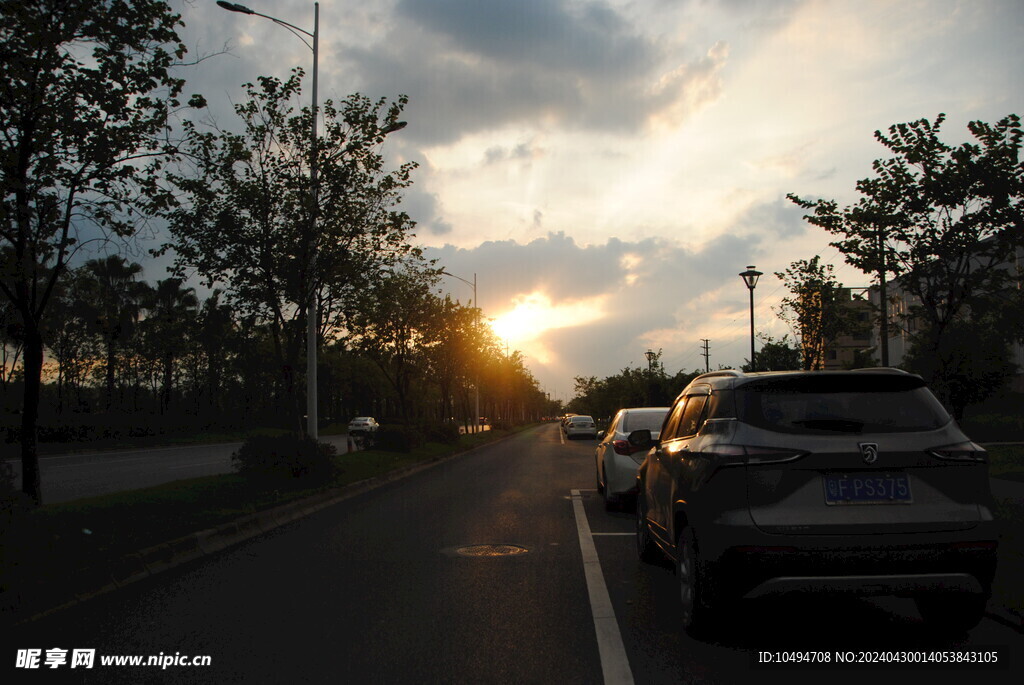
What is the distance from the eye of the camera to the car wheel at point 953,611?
4.86 meters

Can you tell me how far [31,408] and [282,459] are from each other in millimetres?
5041

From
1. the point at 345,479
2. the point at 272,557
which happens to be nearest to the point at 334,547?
the point at 272,557

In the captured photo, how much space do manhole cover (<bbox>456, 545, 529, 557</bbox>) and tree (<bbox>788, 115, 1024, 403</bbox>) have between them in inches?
306

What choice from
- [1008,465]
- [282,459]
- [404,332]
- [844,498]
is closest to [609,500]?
[282,459]

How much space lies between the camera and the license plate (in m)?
4.64

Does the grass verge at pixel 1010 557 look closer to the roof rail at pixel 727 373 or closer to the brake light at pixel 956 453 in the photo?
the brake light at pixel 956 453

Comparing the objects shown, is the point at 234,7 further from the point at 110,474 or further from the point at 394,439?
the point at 394,439

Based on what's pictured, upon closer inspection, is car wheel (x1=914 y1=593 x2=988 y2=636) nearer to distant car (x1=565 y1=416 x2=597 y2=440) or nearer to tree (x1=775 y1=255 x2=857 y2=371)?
tree (x1=775 y1=255 x2=857 y2=371)

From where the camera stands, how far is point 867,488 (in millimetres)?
4660

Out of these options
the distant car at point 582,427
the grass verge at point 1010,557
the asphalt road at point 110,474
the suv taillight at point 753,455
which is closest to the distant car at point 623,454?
the grass verge at point 1010,557

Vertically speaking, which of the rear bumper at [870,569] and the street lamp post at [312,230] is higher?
the street lamp post at [312,230]

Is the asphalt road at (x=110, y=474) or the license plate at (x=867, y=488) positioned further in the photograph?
the asphalt road at (x=110, y=474)

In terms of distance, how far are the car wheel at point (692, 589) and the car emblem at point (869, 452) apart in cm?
118

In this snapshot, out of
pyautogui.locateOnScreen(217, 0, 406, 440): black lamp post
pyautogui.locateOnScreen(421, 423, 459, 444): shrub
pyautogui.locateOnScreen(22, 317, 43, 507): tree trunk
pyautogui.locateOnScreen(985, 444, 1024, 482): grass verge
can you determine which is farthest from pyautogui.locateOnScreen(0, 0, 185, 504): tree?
pyautogui.locateOnScreen(421, 423, 459, 444): shrub
